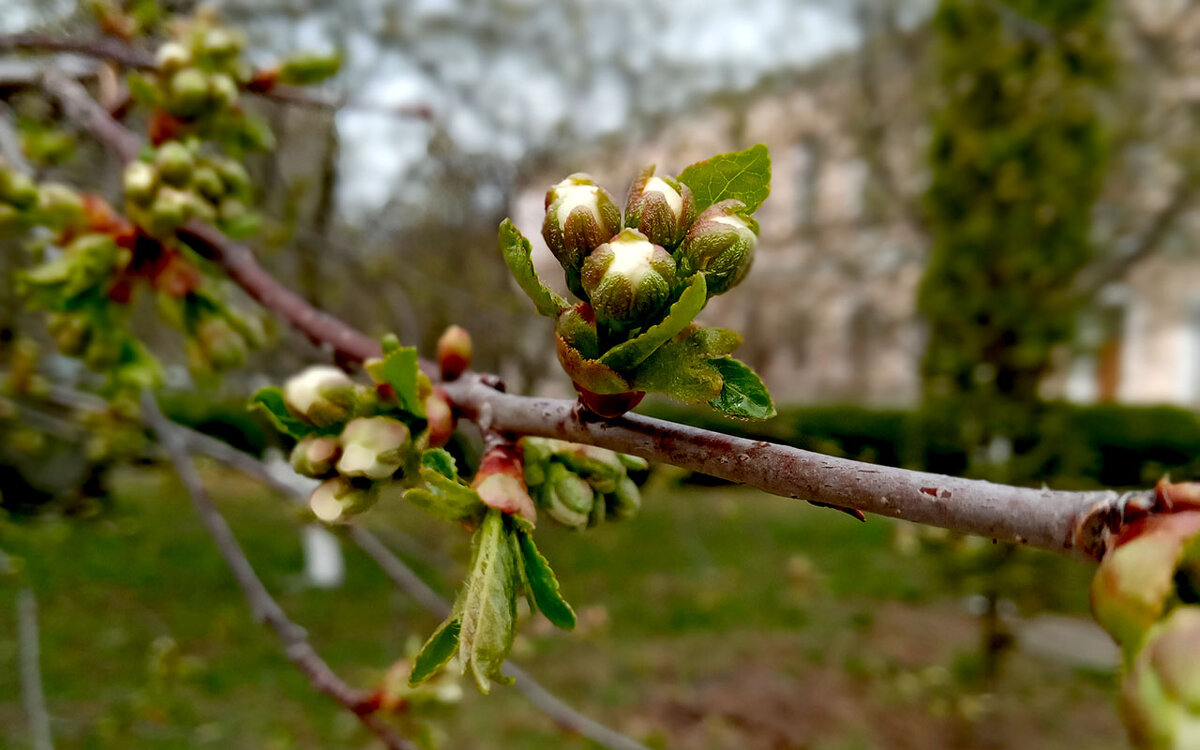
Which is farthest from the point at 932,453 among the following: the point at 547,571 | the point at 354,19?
the point at 354,19

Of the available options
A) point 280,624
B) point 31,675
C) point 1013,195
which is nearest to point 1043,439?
point 1013,195

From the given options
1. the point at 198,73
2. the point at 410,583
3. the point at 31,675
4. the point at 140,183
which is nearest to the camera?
the point at 140,183

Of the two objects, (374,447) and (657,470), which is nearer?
(374,447)

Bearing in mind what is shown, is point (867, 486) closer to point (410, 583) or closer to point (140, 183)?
point (140, 183)

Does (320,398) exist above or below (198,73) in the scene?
below

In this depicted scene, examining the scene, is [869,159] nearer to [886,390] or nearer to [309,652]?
[886,390]

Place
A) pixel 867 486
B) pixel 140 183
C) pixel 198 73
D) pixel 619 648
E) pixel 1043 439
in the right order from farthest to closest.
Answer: pixel 619 648 < pixel 1043 439 < pixel 198 73 < pixel 140 183 < pixel 867 486

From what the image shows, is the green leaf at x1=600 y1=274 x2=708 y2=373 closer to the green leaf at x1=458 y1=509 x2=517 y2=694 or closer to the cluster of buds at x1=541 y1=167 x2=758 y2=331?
the cluster of buds at x1=541 y1=167 x2=758 y2=331
